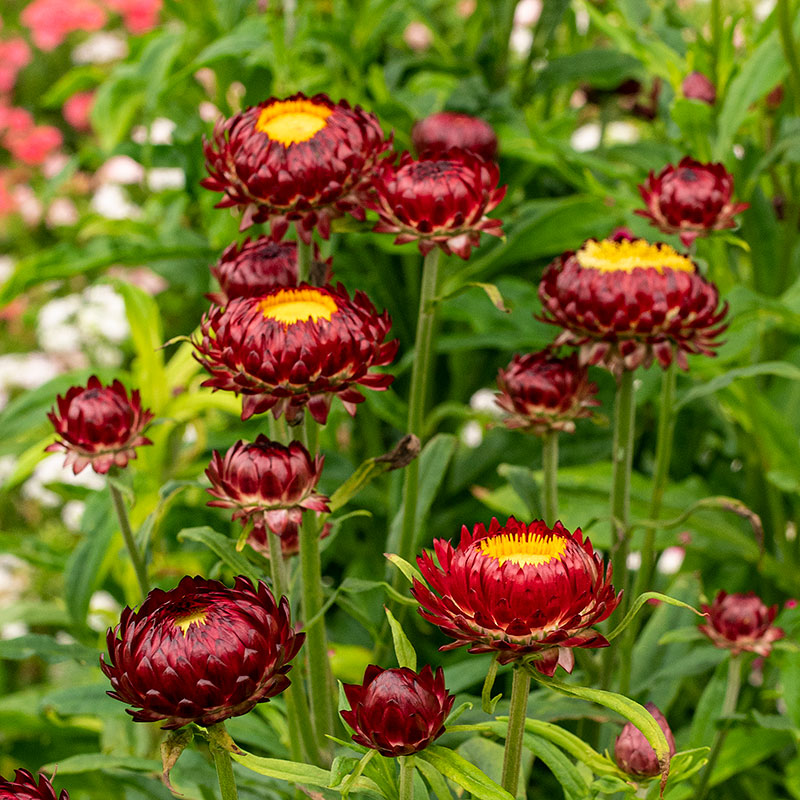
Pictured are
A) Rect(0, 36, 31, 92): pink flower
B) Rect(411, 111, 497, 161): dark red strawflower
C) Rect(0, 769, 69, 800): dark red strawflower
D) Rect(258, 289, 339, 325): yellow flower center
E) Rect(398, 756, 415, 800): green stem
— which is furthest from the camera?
Rect(0, 36, 31, 92): pink flower

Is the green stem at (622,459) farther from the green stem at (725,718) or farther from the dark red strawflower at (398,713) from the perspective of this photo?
the dark red strawflower at (398,713)

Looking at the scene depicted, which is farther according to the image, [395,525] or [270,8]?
[270,8]

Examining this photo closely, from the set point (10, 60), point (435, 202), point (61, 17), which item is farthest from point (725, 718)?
point (10, 60)

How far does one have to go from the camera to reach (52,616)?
181 centimetres

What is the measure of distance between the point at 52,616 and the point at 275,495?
103cm

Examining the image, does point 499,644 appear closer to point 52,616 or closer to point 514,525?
point 514,525

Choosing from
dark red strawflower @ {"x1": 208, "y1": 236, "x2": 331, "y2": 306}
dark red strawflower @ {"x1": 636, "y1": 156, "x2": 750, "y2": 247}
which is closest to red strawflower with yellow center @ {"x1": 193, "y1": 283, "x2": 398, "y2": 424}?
dark red strawflower @ {"x1": 208, "y1": 236, "x2": 331, "y2": 306}

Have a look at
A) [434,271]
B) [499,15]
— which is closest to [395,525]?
[434,271]

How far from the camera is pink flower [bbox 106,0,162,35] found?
342cm

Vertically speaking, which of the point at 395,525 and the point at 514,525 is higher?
the point at 514,525

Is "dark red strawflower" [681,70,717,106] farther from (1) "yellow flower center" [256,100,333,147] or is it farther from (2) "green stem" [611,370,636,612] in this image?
(1) "yellow flower center" [256,100,333,147]

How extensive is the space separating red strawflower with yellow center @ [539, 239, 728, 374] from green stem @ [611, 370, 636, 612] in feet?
0.15

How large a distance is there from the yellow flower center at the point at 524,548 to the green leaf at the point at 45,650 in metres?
0.59

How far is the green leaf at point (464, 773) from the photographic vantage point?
2.53ft
